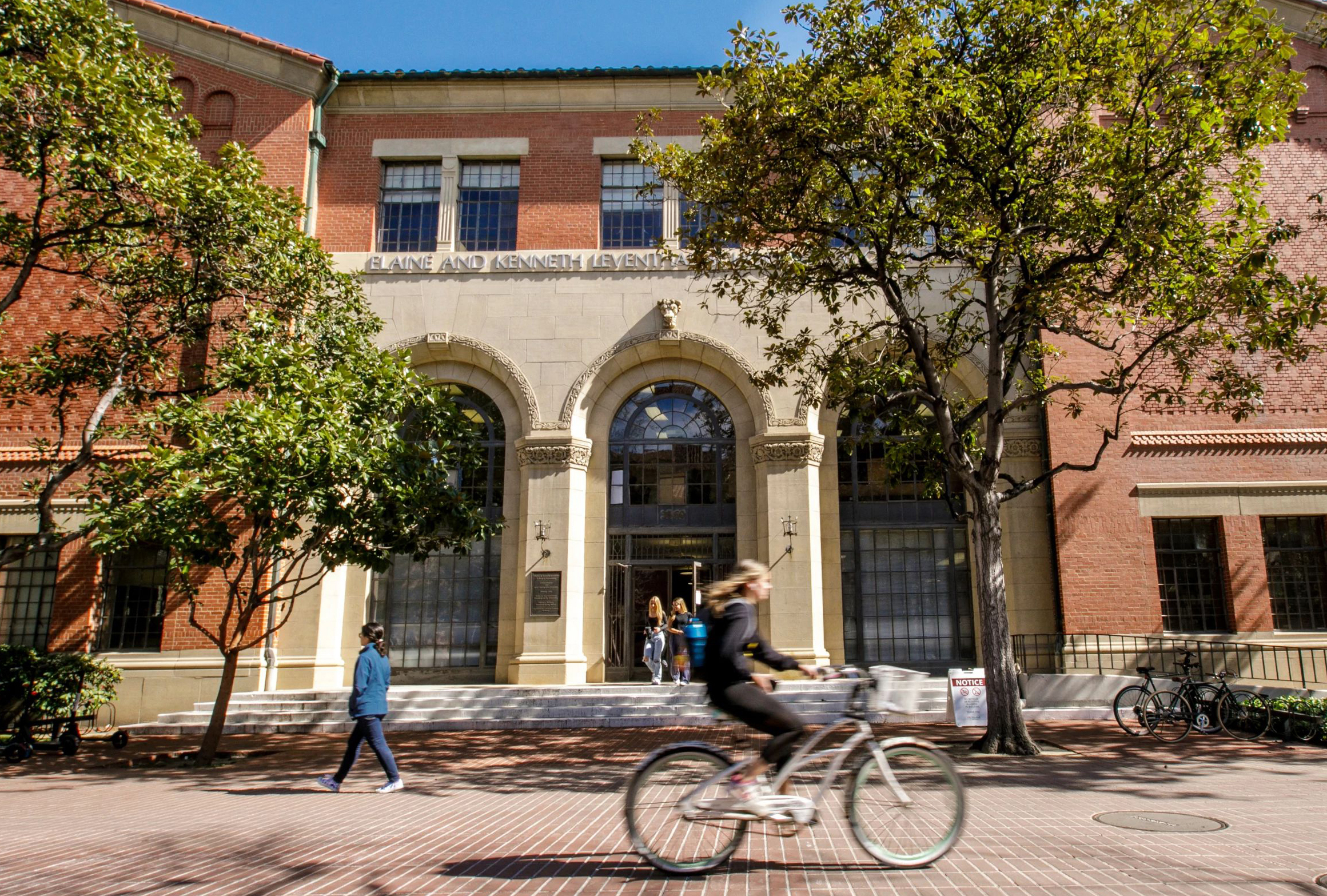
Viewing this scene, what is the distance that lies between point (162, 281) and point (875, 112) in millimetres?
10571

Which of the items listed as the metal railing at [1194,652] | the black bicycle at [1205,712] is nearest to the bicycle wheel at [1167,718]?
the black bicycle at [1205,712]

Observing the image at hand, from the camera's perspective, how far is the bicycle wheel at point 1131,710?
13531 millimetres

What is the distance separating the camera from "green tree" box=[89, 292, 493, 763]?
11.7 meters

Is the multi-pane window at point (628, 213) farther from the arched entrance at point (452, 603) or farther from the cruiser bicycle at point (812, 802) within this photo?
the cruiser bicycle at point (812, 802)

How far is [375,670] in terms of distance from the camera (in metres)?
9.51

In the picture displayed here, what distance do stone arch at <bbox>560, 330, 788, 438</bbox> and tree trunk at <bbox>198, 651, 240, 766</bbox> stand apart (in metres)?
8.07

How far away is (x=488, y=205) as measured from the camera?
20953 mm

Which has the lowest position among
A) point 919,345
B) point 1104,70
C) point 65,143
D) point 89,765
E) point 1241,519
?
point 89,765

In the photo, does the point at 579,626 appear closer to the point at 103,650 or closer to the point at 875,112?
the point at 103,650

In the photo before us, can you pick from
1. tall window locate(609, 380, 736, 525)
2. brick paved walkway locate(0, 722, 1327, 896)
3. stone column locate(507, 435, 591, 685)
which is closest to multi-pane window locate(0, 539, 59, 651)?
brick paved walkway locate(0, 722, 1327, 896)

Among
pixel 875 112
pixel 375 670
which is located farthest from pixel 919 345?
pixel 375 670

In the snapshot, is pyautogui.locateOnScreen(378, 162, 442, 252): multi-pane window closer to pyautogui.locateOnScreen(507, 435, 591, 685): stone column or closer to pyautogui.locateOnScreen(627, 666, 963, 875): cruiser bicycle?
pyautogui.locateOnScreen(507, 435, 591, 685): stone column

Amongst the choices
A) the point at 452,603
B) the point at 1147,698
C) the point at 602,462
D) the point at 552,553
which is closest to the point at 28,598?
the point at 452,603

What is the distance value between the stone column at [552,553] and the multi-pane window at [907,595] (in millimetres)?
5565
